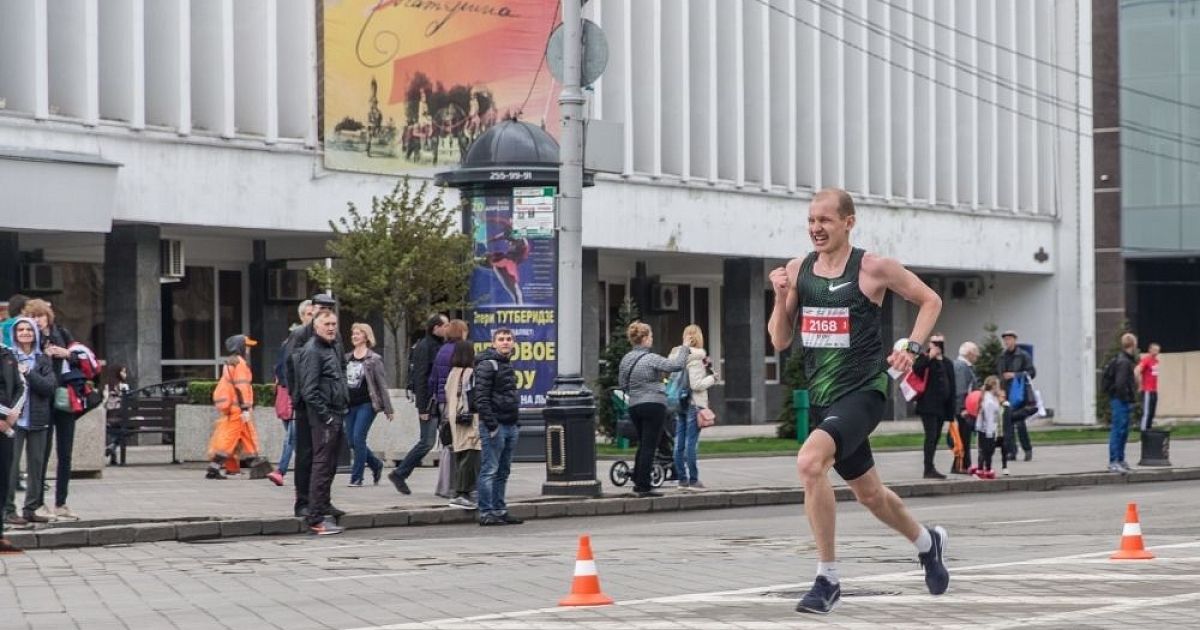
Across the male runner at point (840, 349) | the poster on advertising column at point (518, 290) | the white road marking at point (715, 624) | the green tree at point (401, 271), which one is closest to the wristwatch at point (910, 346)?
the male runner at point (840, 349)

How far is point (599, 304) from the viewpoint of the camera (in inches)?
1902

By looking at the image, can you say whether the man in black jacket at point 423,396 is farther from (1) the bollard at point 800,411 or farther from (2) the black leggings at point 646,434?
(1) the bollard at point 800,411

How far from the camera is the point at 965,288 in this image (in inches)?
2269

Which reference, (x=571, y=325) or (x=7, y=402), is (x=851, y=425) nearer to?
(x=7, y=402)

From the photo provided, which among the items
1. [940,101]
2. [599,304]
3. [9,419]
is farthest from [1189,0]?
[9,419]

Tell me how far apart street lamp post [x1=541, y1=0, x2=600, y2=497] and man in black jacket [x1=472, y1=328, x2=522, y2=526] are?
2.41m

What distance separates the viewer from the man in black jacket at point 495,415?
59.2 feet

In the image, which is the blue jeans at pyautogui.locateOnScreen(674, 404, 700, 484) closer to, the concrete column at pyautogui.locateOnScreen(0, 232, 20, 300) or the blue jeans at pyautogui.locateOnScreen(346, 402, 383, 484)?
the blue jeans at pyautogui.locateOnScreen(346, 402, 383, 484)

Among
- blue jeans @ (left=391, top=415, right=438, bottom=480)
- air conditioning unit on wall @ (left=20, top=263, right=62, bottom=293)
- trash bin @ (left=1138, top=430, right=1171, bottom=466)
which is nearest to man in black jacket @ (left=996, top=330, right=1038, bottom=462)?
trash bin @ (left=1138, top=430, right=1171, bottom=466)

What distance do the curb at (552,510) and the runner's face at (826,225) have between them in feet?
27.7

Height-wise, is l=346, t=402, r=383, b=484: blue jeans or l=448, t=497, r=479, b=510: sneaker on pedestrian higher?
l=346, t=402, r=383, b=484: blue jeans

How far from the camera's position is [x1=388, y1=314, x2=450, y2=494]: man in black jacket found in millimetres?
21016

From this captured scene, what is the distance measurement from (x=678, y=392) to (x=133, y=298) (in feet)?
51.7

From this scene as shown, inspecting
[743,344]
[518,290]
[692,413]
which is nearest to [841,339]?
[692,413]
